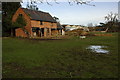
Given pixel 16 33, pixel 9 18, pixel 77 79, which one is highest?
pixel 9 18

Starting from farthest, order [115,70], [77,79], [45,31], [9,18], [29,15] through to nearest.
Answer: [45,31] → [29,15] → [9,18] → [115,70] → [77,79]

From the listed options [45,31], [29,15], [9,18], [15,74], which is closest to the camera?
[15,74]

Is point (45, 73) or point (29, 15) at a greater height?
point (29, 15)

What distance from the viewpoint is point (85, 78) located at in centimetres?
623

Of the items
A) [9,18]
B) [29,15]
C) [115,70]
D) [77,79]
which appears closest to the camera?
[77,79]

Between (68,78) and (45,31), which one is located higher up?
(45,31)

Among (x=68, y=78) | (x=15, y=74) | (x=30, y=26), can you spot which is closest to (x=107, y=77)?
(x=68, y=78)

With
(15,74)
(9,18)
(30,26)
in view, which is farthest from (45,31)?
(15,74)

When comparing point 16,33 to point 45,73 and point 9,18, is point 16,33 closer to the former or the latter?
point 9,18

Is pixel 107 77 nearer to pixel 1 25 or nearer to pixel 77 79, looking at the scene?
pixel 77 79

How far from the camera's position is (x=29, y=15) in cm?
3997

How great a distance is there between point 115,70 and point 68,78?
9.54 feet

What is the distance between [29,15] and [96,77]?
36.3m

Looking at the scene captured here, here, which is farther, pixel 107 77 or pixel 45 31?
pixel 45 31
